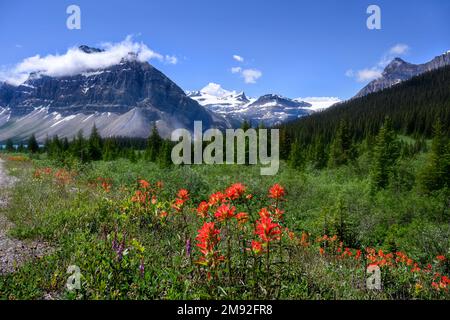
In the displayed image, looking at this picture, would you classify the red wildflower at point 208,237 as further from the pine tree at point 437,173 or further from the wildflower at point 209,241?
the pine tree at point 437,173

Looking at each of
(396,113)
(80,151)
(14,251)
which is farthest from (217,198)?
(396,113)

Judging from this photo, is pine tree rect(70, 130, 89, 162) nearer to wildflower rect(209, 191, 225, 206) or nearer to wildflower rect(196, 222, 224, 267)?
wildflower rect(209, 191, 225, 206)

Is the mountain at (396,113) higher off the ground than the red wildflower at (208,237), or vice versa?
the mountain at (396,113)

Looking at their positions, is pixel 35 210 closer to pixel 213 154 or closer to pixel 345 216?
pixel 345 216

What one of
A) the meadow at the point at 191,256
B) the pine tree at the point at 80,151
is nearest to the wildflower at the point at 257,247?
the meadow at the point at 191,256

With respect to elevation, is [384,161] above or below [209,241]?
above

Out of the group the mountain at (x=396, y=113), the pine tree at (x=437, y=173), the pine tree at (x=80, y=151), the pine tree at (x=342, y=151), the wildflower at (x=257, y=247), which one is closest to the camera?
the wildflower at (x=257, y=247)

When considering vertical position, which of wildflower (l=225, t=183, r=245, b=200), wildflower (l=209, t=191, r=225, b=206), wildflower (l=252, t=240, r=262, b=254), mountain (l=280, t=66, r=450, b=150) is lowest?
wildflower (l=252, t=240, r=262, b=254)

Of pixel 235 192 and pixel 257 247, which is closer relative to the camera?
pixel 257 247

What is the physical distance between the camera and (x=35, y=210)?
740 centimetres

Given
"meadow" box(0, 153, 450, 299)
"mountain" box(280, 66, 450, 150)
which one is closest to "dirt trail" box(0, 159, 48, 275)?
"meadow" box(0, 153, 450, 299)

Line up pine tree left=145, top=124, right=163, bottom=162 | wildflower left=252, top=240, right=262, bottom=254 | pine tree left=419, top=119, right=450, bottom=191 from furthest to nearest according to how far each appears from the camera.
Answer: pine tree left=145, top=124, right=163, bottom=162, pine tree left=419, top=119, right=450, bottom=191, wildflower left=252, top=240, right=262, bottom=254

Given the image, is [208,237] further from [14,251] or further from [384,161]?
[384,161]

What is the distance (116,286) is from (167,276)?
2.34 feet
